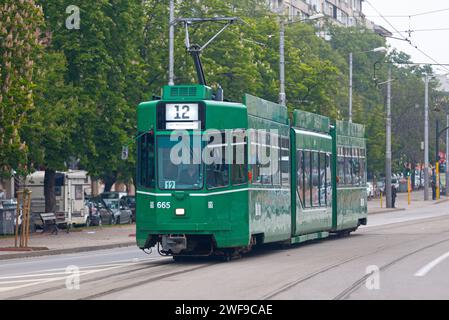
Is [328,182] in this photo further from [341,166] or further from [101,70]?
[101,70]

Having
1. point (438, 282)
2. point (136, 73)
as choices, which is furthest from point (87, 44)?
point (438, 282)

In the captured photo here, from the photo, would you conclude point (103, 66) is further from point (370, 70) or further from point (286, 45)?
point (370, 70)

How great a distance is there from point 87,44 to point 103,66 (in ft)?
3.56

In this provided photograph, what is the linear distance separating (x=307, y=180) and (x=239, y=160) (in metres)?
6.39

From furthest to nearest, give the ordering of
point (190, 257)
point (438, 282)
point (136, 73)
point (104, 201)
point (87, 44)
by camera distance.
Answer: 1. point (104, 201)
2. point (136, 73)
3. point (87, 44)
4. point (190, 257)
5. point (438, 282)

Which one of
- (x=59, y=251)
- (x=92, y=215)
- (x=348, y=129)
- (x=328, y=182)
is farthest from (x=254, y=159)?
(x=92, y=215)

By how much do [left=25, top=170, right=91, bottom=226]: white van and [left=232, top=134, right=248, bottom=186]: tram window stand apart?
28.9m

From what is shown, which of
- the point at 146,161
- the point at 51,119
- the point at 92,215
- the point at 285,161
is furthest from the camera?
the point at 92,215

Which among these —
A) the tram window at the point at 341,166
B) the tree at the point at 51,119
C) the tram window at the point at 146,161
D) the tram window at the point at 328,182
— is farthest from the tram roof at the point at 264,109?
the tree at the point at 51,119

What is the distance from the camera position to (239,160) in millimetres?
22219

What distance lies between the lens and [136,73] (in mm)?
50031

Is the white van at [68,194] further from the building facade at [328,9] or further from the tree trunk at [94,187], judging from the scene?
the building facade at [328,9]

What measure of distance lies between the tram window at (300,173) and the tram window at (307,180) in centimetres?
33
